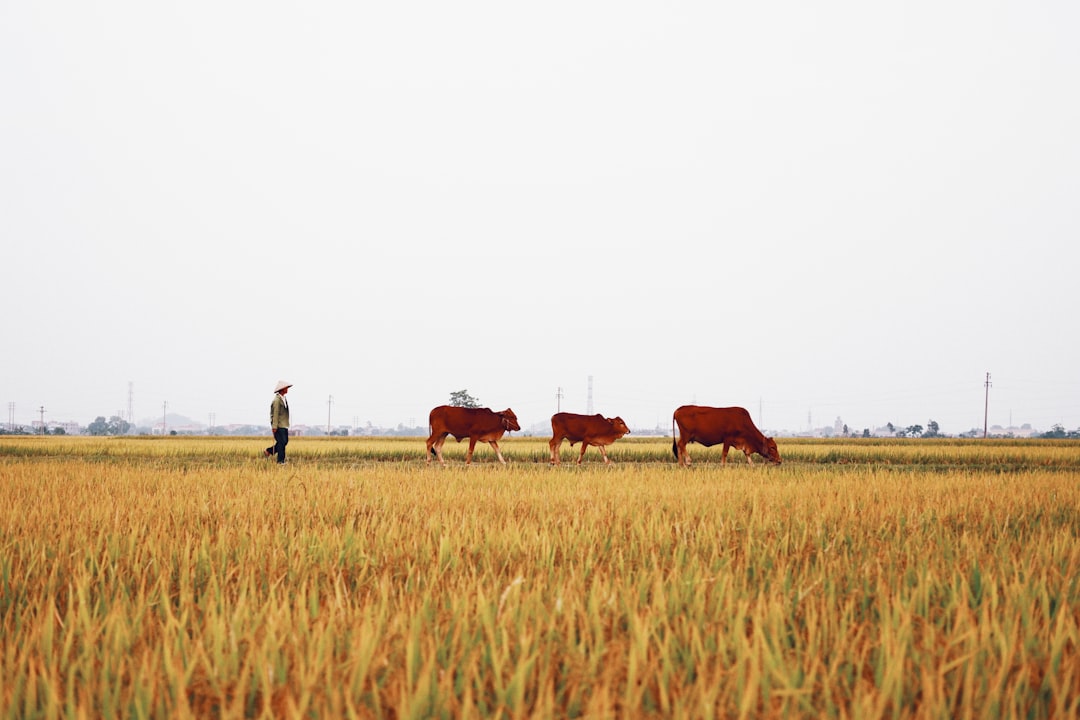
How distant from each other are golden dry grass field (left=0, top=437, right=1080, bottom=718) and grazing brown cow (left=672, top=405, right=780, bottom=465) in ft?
22.7

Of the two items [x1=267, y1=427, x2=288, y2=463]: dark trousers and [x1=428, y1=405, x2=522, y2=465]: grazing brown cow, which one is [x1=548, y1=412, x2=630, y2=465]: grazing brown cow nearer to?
[x1=428, y1=405, x2=522, y2=465]: grazing brown cow

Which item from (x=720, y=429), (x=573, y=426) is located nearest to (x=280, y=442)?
(x=573, y=426)

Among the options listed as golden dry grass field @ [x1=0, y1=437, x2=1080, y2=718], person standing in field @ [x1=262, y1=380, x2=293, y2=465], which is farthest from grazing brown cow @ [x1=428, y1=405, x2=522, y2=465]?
golden dry grass field @ [x1=0, y1=437, x2=1080, y2=718]

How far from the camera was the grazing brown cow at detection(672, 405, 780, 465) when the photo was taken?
13.9m

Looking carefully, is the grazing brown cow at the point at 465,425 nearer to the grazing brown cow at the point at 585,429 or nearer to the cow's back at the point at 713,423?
the grazing brown cow at the point at 585,429

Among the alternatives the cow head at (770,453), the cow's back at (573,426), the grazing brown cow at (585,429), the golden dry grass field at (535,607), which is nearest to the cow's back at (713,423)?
the cow head at (770,453)

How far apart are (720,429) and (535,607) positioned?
38.7 ft

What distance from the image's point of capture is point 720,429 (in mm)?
13961

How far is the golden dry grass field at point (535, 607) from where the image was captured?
1.92 meters

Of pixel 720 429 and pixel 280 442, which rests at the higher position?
pixel 720 429

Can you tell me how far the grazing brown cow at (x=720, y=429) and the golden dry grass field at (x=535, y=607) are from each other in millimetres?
6917

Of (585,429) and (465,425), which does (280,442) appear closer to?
(465,425)

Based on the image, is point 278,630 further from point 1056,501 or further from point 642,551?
A: point 1056,501

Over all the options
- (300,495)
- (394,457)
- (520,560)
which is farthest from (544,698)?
(394,457)
